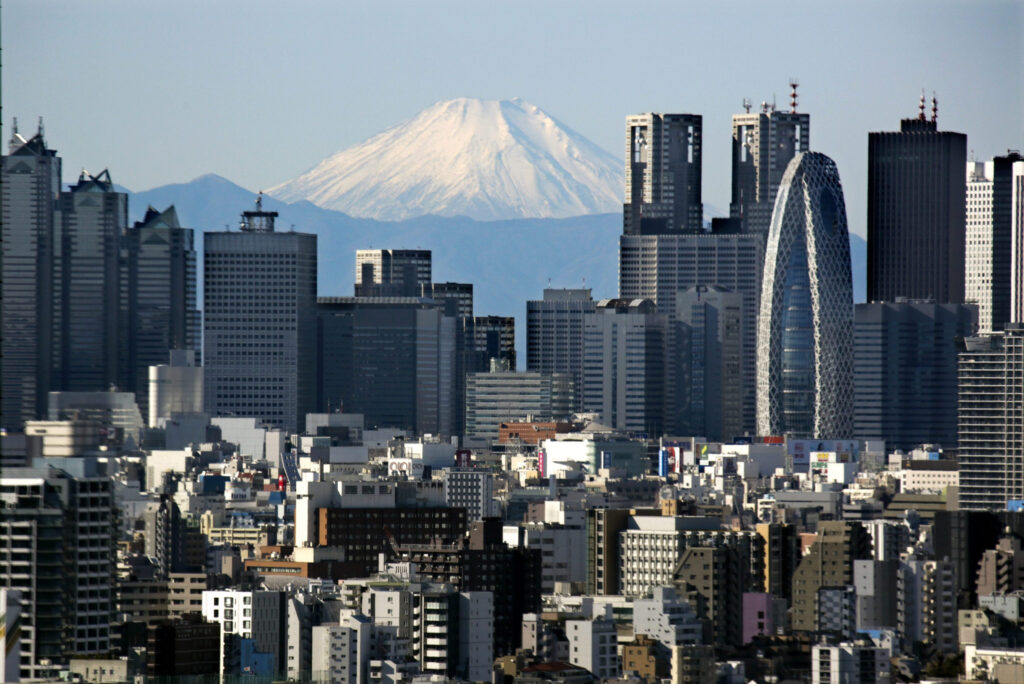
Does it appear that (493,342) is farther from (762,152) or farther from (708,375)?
(762,152)

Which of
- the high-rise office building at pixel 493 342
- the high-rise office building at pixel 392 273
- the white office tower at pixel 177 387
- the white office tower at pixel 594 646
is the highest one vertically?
the high-rise office building at pixel 392 273

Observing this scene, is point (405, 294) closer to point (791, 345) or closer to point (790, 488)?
point (791, 345)

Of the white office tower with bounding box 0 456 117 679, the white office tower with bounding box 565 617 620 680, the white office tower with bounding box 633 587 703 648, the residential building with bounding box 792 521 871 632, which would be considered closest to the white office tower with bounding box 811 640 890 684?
the white office tower with bounding box 565 617 620 680

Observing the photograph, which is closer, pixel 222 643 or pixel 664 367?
pixel 222 643

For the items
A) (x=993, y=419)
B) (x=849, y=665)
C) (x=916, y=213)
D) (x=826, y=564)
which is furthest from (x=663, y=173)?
(x=849, y=665)

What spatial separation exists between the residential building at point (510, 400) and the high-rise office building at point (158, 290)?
55.4 ft

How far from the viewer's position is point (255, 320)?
15275cm

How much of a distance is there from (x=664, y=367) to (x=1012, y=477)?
55991mm

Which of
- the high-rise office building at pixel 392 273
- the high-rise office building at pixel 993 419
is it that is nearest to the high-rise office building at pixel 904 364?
the high-rise office building at pixel 392 273

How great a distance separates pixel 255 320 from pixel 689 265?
30033 millimetres

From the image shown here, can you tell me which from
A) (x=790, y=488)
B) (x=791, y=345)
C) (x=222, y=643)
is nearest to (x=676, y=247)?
(x=791, y=345)

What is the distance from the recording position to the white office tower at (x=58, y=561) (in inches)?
1828

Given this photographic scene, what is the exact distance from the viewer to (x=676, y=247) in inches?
6594

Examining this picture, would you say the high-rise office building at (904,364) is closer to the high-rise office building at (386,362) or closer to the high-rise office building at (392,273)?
the high-rise office building at (386,362)
